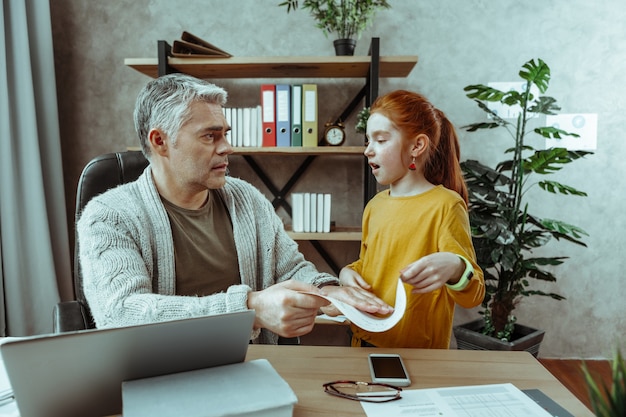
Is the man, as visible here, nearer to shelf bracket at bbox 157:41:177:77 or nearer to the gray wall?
shelf bracket at bbox 157:41:177:77

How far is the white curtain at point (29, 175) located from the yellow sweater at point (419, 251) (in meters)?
1.92

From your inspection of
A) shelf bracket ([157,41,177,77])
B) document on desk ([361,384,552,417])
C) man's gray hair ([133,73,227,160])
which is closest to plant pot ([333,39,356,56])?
shelf bracket ([157,41,177,77])

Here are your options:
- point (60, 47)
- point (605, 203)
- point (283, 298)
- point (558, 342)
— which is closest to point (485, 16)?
point (605, 203)

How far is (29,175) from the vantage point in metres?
2.40

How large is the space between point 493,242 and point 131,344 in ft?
5.97

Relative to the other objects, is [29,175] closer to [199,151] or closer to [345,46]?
[199,151]

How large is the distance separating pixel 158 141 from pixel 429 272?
88cm

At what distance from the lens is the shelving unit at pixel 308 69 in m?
2.26

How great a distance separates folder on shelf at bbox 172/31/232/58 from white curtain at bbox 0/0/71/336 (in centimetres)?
81

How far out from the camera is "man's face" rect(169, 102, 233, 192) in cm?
134

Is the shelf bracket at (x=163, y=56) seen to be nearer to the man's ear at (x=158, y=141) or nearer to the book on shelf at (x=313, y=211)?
the book on shelf at (x=313, y=211)

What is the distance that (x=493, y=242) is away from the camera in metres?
2.12

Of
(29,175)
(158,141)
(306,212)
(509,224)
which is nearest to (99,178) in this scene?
(158,141)

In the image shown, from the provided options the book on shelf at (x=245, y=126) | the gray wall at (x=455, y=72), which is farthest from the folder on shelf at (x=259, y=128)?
the gray wall at (x=455, y=72)
